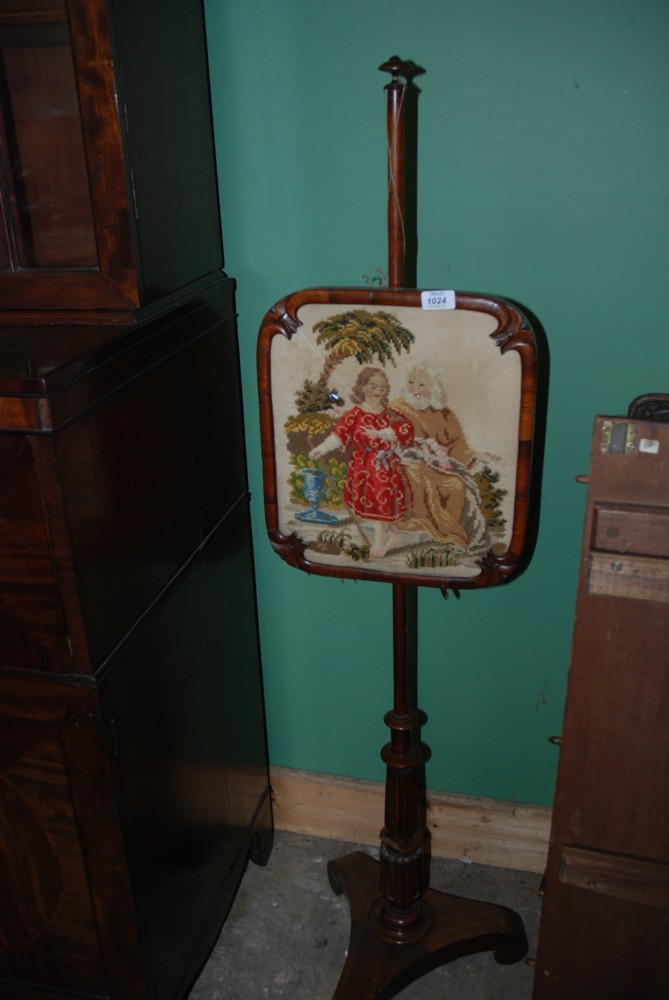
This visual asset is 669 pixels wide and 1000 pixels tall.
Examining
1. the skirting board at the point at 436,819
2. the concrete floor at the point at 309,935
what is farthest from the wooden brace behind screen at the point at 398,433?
the concrete floor at the point at 309,935

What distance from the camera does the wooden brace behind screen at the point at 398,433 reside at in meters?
1.24

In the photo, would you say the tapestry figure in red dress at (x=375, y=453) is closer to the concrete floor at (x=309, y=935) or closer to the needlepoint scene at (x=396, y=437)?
the needlepoint scene at (x=396, y=437)

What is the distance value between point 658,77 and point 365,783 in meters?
1.53

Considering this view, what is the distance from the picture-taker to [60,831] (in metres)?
1.31

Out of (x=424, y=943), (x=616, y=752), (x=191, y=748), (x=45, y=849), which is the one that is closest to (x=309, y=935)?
(x=424, y=943)

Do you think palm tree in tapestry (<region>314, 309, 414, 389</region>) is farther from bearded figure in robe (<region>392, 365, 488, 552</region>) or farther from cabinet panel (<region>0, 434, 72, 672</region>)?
cabinet panel (<region>0, 434, 72, 672</region>)

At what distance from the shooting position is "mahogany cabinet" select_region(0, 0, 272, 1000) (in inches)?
44.5

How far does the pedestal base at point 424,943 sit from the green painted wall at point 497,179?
0.52 meters

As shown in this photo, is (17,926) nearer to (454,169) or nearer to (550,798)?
(550,798)

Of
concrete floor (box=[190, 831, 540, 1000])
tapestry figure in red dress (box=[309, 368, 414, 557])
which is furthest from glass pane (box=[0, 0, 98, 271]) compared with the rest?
concrete floor (box=[190, 831, 540, 1000])

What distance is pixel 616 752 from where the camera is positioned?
1.28 meters

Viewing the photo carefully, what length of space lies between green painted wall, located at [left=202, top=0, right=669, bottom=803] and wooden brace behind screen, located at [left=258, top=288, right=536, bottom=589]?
321 mm

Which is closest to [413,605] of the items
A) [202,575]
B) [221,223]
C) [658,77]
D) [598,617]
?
[202,575]

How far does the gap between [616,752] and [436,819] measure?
0.79 meters
